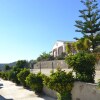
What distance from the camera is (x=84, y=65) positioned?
1423cm

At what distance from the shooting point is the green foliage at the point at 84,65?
46.6ft

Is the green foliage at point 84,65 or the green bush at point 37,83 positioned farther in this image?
the green bush at point 37,83

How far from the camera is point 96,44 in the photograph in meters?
39.9

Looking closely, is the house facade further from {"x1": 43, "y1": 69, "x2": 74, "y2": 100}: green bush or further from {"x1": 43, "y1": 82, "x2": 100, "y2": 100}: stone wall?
{"x1": 43, "y1": 82, "x2": 100, "y2": 100}: stone wall

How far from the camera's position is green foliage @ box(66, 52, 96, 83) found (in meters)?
14.2

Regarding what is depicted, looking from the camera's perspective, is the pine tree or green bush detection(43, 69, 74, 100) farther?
the pine tree

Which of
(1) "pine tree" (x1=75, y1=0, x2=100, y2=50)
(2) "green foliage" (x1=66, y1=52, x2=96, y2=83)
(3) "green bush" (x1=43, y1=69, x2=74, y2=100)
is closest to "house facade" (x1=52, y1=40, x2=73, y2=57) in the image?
(1) "pine tree" (x1=75, y1=0, x2=100, y2=50)

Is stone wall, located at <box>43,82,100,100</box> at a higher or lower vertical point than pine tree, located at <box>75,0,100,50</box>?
lower

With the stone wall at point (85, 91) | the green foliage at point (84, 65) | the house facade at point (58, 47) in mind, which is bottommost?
the stone wall at point (85, 91)

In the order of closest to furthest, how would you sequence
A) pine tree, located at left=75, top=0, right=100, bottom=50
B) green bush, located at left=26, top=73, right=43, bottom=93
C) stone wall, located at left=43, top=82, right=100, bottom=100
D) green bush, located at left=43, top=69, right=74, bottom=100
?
stone wall, located at left=43, top=82, right=100, bottom=100 → green bush, located at left=43, top=69, right=74, bottom=100 → green bush, located at left=26, top=73, right=43, bottom=93 → pine tree, located at left=75, top=0, right=100, bottom=50

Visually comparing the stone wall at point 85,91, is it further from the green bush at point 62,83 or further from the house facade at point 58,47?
the house facade at point 58,47

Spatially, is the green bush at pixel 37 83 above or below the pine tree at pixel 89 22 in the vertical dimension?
below

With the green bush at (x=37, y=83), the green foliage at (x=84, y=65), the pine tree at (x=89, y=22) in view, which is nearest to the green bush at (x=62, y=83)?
the green foliage at (x=84, y=65)

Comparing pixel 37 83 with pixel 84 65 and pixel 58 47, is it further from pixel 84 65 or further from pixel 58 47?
pixel 58 47
